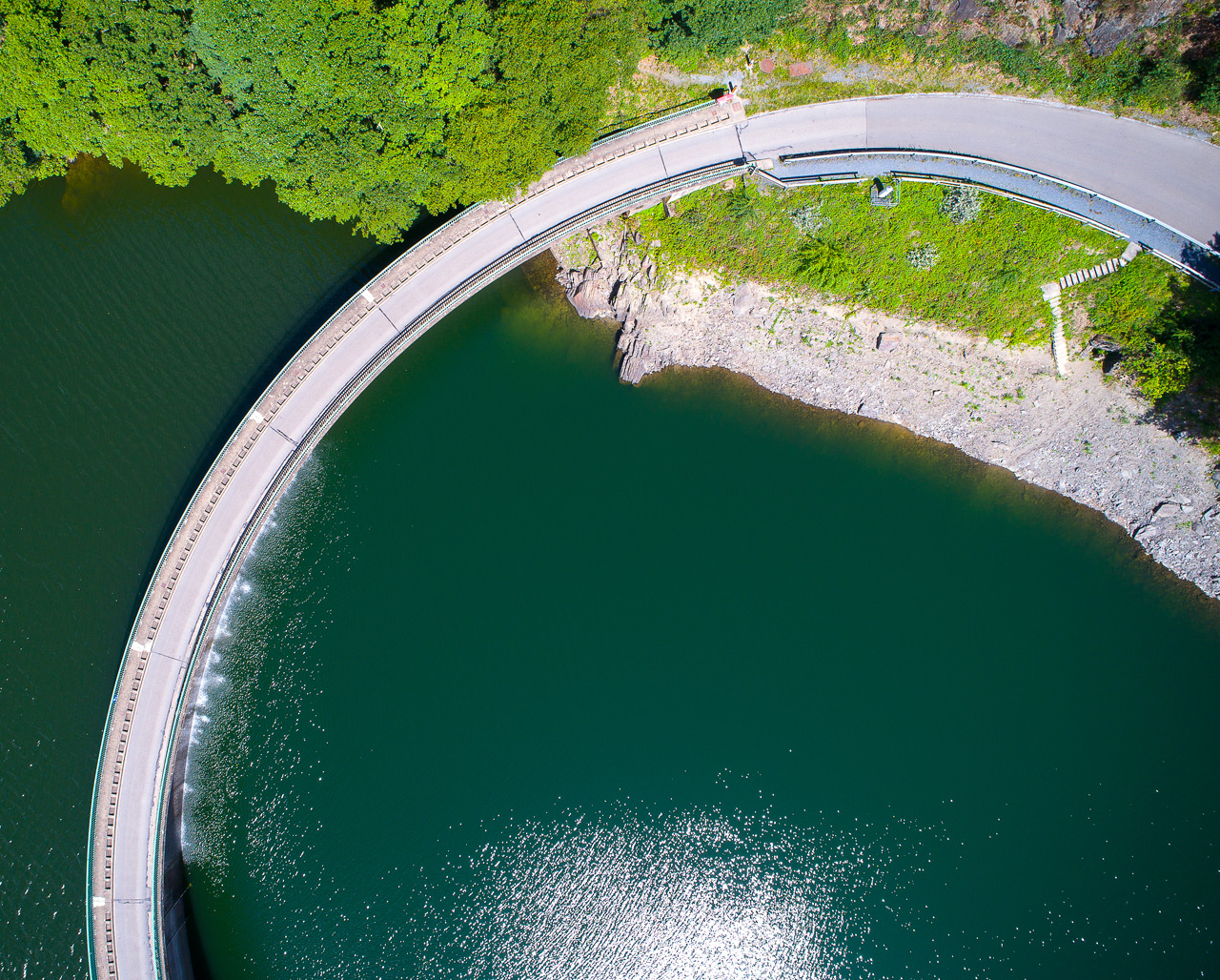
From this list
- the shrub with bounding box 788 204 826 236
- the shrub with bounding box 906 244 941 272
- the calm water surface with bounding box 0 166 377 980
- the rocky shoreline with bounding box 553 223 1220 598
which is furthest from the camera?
the calm water surface with bounding box 0 166 377 980

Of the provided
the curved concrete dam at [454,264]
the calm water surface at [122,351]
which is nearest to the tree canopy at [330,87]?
the curved concrete dam at [454,264]

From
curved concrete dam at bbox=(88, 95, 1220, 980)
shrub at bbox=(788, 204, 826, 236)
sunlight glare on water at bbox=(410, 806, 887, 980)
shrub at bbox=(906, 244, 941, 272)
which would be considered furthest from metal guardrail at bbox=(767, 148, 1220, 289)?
sunlight glare on water at bbox=(410, 806, 887, 980)

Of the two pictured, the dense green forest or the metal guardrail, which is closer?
the dense green forest

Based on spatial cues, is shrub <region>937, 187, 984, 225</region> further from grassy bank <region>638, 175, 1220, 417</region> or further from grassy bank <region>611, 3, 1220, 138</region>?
grassy bank <region>611, 3, 1220, 138</region>

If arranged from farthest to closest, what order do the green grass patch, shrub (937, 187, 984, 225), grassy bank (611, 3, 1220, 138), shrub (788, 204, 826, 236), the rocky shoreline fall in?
the rocky shoreline → shrub (788, 204, 826, 236) → the green grass patch → shrub (937, 187, 984, 225) → grassy bank (611, 3, 1220, 138)

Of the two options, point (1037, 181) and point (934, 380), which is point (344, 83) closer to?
point (934, 380)

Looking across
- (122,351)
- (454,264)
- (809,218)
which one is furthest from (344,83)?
(809,218)
